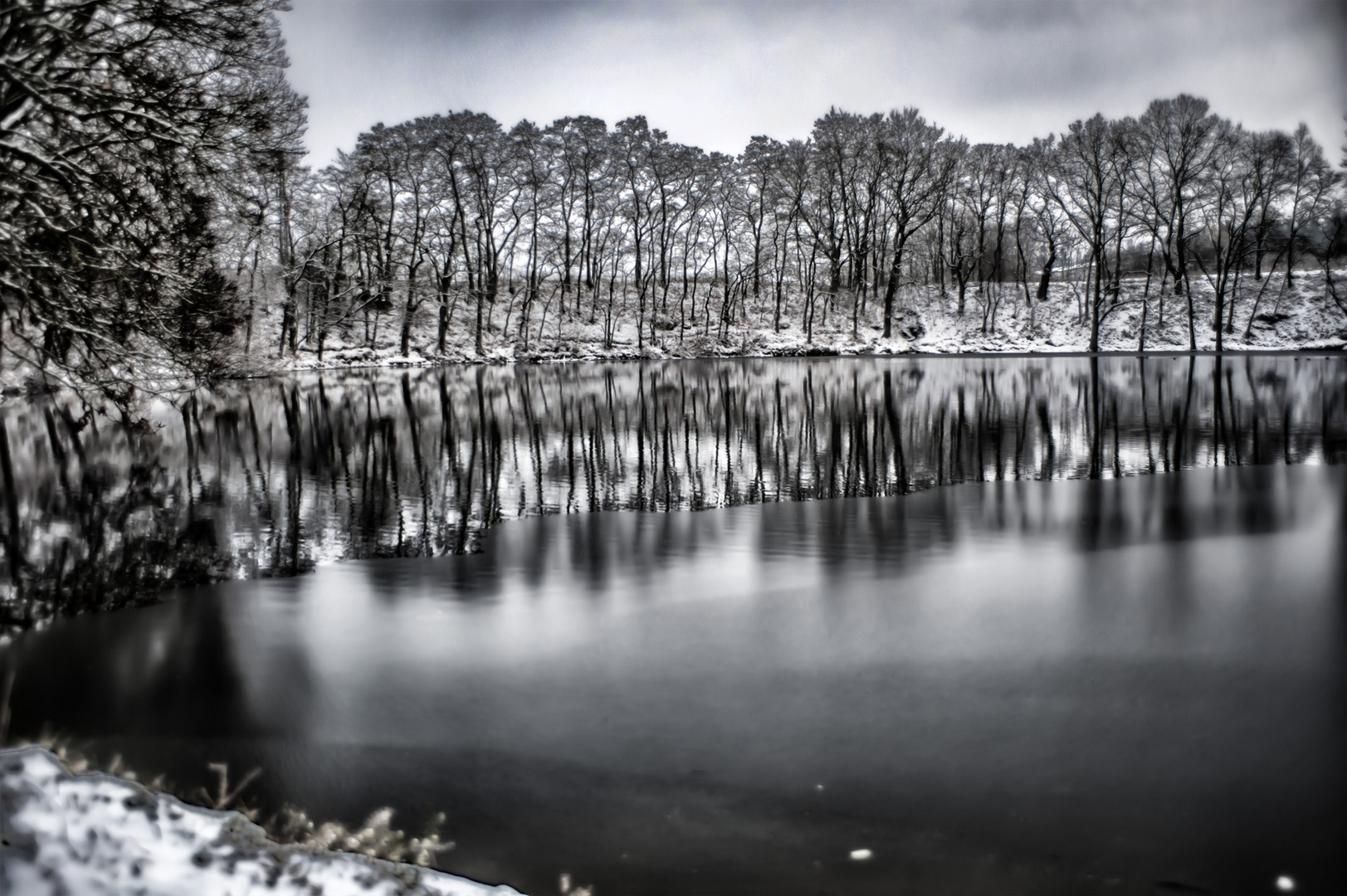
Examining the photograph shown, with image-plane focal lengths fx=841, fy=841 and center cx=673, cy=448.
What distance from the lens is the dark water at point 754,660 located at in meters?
3.79

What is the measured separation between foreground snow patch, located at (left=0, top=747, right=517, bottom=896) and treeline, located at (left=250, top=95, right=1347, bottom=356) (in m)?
41.1

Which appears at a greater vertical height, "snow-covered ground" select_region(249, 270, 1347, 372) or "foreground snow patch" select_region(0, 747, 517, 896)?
"snow-covered ground" select_region(249, 270, 1347, 372)

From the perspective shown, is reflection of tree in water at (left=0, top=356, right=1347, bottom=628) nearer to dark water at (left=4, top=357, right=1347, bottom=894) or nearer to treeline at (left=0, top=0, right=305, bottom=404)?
dark water at (left=4, top=357, right=1347, bottom=894)

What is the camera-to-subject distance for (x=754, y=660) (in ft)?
18.6

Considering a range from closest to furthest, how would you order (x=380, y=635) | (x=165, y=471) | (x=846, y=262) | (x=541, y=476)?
(x=380, y=635) → (x=541, y=476) → (x=165, y=471) → (x=846, y=262)

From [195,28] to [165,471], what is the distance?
7849 mm

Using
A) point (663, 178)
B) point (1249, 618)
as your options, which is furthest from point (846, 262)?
point (1249, 618)

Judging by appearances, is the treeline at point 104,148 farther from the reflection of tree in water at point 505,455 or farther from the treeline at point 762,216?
the treeline at point 762,216

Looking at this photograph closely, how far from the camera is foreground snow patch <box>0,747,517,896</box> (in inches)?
94.5

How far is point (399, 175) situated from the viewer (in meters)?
47.8

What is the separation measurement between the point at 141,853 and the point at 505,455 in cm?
1260

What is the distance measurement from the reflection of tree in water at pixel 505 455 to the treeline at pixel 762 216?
21.0 m

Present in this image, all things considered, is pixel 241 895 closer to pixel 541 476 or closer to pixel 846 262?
pixel 541 476

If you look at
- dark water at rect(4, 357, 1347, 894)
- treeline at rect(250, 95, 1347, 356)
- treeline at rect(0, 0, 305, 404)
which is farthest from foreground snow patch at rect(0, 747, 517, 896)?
treeline at rect(250, 95, 1347, 356)
